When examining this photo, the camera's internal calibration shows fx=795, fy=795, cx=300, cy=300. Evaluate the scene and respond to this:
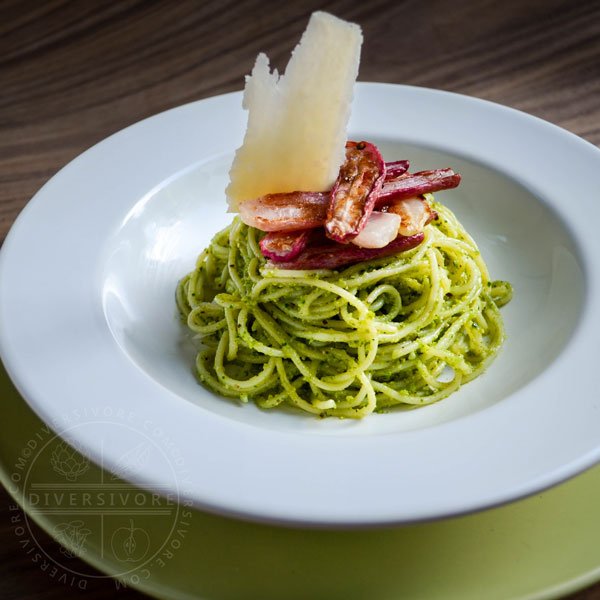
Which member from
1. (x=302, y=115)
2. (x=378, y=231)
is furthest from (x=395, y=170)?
(x=302, y=115)

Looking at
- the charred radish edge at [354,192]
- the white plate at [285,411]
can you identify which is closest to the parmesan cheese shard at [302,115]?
the charred radish edge at [354,192]

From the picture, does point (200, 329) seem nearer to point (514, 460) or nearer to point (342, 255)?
point (342, 255)

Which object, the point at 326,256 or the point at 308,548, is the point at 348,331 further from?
the point at 308,548

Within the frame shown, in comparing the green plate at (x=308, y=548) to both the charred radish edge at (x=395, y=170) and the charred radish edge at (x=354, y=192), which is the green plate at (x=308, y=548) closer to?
the charred radish edge at (x=354, y=192)

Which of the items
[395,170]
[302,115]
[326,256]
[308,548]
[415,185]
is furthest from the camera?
[395,170]

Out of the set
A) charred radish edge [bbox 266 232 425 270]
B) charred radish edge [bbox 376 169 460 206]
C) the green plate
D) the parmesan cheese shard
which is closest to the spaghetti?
charred radish edge [bbox 266 232 425 270]

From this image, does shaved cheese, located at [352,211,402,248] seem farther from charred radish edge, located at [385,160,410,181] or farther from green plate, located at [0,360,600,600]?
green plate, located at [0,360,600,600]

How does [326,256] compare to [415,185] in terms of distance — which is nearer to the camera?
[326,256]
